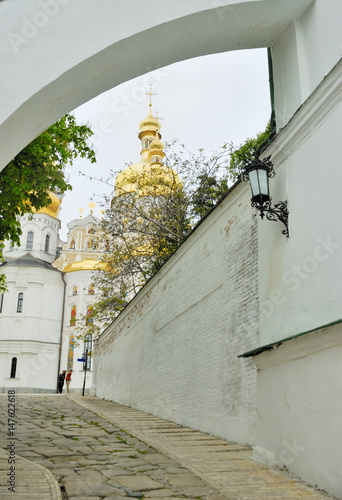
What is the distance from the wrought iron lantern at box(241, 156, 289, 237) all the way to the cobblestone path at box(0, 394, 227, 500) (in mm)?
2862

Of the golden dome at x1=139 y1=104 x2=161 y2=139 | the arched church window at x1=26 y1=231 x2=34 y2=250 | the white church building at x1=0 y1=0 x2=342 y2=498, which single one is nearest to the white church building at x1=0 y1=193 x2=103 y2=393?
the arched church window at x1=26 y1=231 x2=34 y2=250

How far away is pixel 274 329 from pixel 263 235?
1.28 metres

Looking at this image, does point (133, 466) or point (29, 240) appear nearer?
point (133, 466)

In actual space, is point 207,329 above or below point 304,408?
above

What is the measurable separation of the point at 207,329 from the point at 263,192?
11.8 feet

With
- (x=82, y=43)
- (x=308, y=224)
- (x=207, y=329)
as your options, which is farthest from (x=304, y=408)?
(x=82, y=43)

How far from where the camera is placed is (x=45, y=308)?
132ft

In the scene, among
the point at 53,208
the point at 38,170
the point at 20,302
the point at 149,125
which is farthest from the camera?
the point at 53,208

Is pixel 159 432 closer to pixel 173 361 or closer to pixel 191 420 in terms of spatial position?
pixel 191 420

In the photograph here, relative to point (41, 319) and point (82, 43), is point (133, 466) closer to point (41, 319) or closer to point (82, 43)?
point (82, 43)

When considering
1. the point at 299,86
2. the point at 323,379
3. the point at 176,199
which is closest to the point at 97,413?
the point at 323,379

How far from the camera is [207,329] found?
8.82 metres

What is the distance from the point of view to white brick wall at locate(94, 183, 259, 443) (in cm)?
734

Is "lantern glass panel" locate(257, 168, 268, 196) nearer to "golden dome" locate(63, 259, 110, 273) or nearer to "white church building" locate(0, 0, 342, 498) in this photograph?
"white church building" locate(0, 0, 342, 498)
